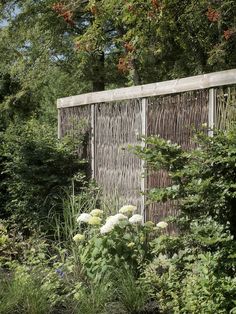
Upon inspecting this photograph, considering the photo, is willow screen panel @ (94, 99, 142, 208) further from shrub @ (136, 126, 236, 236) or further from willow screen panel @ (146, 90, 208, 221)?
shrub @ (136, 126, 236, 236)

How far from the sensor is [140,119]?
7223 mm

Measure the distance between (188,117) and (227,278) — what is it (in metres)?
2.63

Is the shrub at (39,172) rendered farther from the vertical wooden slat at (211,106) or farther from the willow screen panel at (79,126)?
the vertical wooden slat at (211,106)

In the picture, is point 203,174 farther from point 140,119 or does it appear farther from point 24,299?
point 140,119

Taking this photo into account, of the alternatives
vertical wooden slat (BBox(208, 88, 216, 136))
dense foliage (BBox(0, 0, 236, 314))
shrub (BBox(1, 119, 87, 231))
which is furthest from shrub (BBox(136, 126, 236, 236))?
shrub (BBox(1, 119, 87, 231))

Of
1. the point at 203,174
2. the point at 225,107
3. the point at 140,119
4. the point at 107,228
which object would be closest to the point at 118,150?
the point at 140,119

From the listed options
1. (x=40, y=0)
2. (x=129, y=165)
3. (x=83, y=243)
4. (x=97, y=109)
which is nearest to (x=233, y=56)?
(x=97, y=109)

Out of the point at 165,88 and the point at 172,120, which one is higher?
the point at 165,88

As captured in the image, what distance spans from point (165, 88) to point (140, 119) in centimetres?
64

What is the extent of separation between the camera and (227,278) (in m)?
4.13

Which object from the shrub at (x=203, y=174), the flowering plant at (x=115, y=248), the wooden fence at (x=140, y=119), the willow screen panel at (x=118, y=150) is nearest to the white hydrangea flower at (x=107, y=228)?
the flowering plant at (x=115, y=248)

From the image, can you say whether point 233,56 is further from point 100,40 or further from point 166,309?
point 166,309

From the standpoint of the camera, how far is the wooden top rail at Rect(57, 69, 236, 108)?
586 centimetres

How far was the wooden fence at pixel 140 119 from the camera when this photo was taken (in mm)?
5992
